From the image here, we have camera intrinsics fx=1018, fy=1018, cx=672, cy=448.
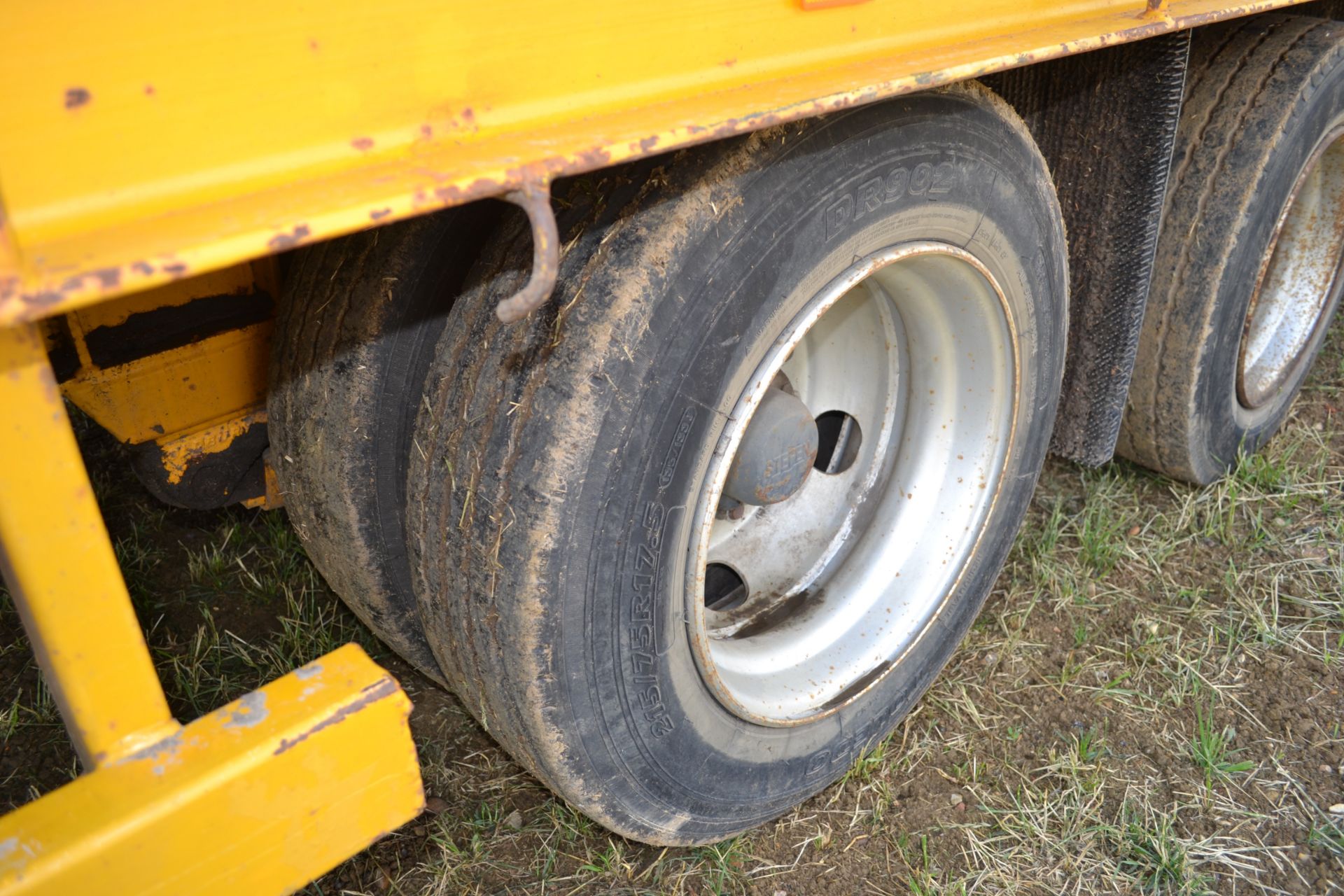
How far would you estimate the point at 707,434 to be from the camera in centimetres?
131

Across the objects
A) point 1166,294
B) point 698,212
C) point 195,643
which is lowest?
point 195,643

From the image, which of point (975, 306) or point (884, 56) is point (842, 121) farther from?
point (975, 306)

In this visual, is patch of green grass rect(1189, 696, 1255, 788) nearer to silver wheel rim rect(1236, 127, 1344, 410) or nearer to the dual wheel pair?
the dual wheel pair

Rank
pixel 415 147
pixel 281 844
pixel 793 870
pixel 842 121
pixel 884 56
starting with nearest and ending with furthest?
pixel 415 147, pixel 281 844, pixel 884 56, pixel 842 121, pixel 793 870

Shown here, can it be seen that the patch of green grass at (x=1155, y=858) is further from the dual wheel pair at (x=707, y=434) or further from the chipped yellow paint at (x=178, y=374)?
the chipped yellow paint at (x=178, y=374)

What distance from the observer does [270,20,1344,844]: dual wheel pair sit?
1230 mm

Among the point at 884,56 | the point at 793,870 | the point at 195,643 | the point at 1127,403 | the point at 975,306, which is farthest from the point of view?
the point at 1127,403

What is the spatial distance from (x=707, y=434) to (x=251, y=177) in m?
0.68

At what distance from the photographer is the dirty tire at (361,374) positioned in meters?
1.53

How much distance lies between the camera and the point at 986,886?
1.83 meters

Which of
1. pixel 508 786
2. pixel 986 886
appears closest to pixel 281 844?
pixel 508 786

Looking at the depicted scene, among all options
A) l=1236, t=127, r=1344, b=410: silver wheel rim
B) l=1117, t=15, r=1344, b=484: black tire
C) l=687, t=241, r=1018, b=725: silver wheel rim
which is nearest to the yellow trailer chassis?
l=687, t=241, r=1018, b=725: silver wheel rim

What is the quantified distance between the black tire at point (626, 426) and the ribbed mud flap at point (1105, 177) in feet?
1.42

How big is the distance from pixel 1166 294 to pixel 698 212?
1.60 metres
